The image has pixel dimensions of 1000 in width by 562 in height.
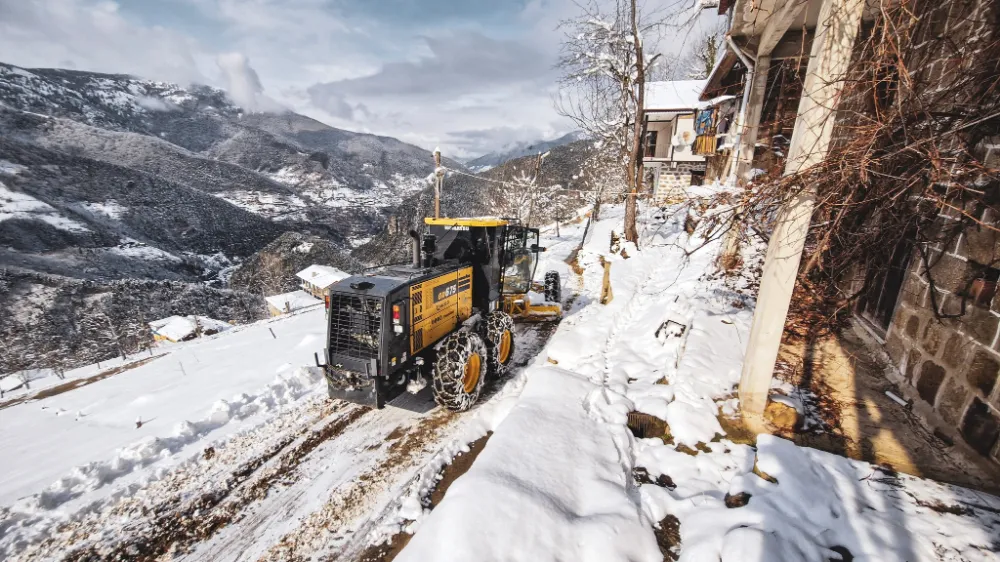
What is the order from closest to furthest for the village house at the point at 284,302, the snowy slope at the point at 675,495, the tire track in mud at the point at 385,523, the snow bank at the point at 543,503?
the snowy slope at the point at 675,495 < the snow bank at the point at 543,503 < the tire track in mud at the point at 385,523 < the village house at the point at 284,302

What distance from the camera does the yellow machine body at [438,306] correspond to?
5352 millimetres

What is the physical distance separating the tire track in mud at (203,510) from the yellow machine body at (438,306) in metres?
1.81

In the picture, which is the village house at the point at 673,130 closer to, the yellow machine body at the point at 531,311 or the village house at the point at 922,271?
the yellow machine body at the point at 531,311

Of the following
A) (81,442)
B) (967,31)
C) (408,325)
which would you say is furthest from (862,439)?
(81,442)

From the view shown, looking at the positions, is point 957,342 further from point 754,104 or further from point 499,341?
point 754,104

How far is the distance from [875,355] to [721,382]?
224cm

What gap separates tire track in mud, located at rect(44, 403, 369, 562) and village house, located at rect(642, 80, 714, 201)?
2215 centimetres

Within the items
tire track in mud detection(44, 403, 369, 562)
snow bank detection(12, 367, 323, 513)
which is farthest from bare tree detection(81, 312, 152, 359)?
tire track in mud detection(44, 403, 369, 562)

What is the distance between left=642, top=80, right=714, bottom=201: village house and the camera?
22.5 m

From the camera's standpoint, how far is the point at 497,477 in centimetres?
330

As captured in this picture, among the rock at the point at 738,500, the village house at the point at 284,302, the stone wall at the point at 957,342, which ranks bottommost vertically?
→ the village house at the point at 284,302

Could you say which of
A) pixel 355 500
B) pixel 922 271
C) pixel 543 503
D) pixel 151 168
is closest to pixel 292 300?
pixel 355 500

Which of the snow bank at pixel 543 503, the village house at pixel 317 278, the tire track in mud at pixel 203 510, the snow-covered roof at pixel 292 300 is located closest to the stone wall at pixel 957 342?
the snow bank at pixel 543 503

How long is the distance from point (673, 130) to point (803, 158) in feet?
76.8
